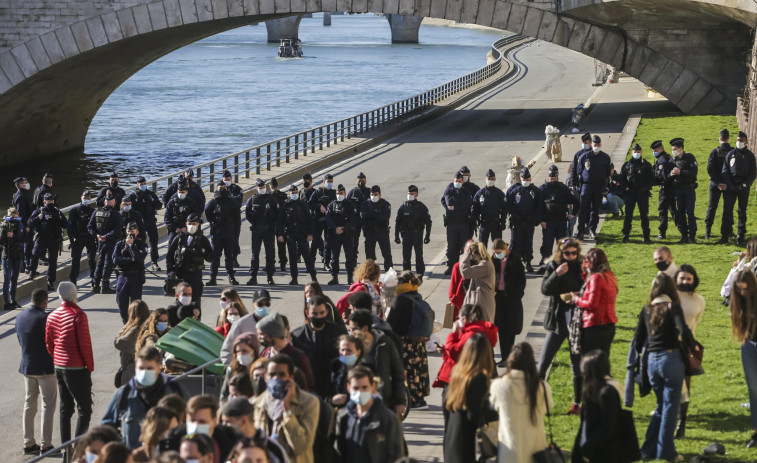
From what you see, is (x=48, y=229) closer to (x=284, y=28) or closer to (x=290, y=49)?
(x=290, y=49)

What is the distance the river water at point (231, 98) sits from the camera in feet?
150

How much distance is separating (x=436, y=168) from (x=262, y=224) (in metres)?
13.4

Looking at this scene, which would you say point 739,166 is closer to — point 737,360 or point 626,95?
point 737,360

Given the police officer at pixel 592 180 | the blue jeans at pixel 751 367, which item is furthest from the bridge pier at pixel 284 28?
the blue jeans at pixel 751 367

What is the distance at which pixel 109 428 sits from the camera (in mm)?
7000

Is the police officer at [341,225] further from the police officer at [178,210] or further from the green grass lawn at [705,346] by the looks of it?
the green grass lawn at [705,346]

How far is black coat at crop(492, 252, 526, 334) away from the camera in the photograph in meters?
12.1

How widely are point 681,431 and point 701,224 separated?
1062 cm

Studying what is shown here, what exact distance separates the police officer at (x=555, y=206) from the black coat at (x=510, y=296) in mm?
4925

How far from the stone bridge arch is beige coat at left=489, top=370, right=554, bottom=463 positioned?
32111mm

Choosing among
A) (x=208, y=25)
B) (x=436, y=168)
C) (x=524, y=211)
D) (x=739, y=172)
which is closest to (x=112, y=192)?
(x=524, y=211)

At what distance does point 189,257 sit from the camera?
1502 centimetres

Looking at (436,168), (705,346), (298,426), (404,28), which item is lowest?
(404,28)

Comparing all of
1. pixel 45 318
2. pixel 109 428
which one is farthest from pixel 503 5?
pixel 109 428
